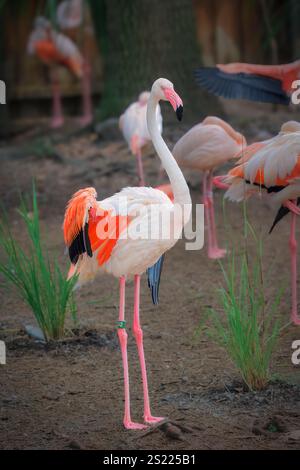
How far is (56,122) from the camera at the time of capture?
10.4 meters

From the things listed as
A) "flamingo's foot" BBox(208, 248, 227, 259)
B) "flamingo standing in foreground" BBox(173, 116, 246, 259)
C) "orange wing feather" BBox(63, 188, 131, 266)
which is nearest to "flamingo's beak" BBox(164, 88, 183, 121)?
"orange wing feather" BBox(63, 188, 131, 266)

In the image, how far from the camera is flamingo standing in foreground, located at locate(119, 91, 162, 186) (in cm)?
688

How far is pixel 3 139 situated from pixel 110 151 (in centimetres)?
229

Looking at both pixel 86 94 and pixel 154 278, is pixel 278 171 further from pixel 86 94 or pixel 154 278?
pixel 86 94

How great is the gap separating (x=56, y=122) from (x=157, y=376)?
6423 mm

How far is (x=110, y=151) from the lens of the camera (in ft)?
27.4

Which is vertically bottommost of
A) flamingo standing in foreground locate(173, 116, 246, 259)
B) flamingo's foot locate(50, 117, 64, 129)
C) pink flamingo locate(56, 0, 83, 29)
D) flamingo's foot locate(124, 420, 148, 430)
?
flamingo's foot locate(124, 420, 148, 430)

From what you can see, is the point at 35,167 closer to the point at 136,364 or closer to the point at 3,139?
the point at 3,139

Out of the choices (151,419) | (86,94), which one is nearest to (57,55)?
(86,94)

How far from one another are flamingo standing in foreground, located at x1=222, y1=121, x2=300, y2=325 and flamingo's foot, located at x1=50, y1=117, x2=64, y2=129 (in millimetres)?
5366

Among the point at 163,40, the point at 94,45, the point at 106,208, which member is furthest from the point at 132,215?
the point at 94,45

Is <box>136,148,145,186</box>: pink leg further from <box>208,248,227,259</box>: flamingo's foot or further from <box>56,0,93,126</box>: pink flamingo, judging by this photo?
Result: <box>56,0,93,126</box>: pink flamingo

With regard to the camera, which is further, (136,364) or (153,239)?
(136,364)
